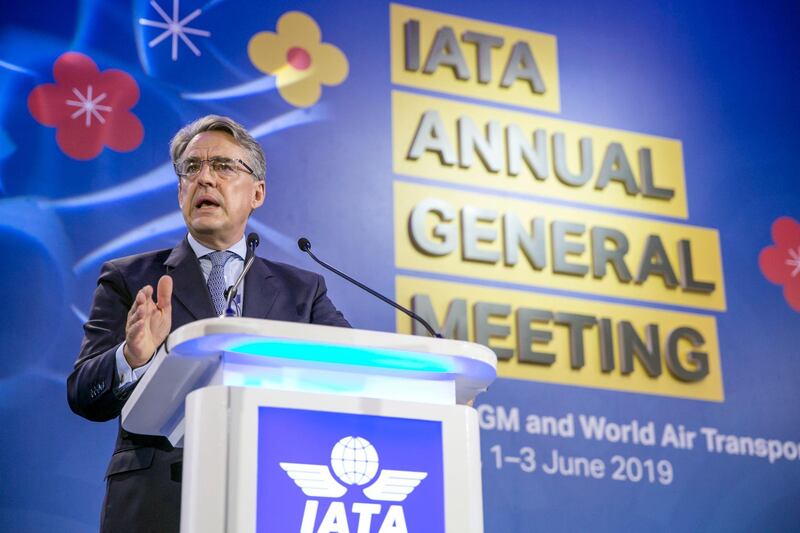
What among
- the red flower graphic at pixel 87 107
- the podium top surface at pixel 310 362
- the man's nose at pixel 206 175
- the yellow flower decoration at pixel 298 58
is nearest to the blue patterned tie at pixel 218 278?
the man's nose at pixel 206 175

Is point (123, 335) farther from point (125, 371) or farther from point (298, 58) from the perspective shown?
point (298, 58)

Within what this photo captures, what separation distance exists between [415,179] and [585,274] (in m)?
0.73

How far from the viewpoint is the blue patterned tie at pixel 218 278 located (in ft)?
8.04

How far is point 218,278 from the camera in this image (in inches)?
99.0

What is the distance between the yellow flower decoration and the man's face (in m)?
1.44

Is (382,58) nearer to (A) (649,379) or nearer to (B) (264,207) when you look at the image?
(B) (264,207)

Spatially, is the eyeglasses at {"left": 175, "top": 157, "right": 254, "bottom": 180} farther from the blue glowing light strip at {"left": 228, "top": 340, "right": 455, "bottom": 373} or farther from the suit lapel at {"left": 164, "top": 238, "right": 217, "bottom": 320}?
the blue glowing light strip at {"left": 228, "top": 340, "right": 455, "bottom": 373}

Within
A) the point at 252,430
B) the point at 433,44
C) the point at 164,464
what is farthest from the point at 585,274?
the point at 252,430

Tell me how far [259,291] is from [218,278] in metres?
0.14

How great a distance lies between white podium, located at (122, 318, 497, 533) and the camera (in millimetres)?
1591

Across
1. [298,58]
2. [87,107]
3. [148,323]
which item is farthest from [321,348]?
[298,58]

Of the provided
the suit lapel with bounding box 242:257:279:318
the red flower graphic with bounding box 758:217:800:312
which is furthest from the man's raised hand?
the red flower graphic with bounding box 758:217:800:312

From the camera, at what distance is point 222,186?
8.47 ft

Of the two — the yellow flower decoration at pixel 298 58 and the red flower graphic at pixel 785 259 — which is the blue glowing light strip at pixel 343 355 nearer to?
the yellow flower decoration at pixel 298 58
